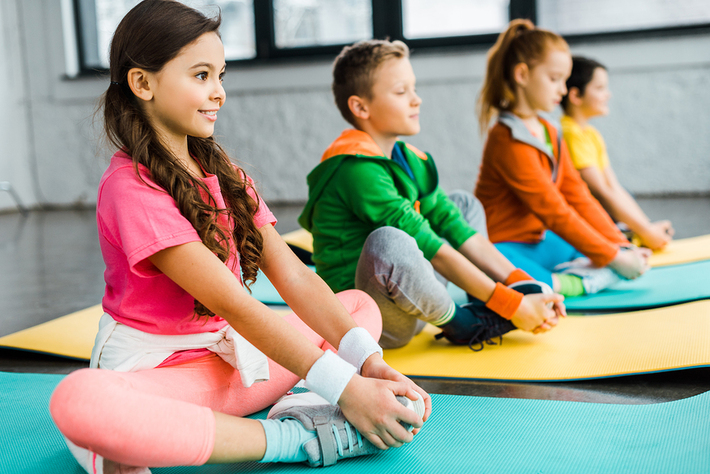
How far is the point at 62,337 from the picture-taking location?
4.91 feet

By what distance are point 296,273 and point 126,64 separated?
37cm

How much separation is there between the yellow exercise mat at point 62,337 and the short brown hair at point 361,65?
0.61 m

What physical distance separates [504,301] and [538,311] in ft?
0.22

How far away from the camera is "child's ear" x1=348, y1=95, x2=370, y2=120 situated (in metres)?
1.40

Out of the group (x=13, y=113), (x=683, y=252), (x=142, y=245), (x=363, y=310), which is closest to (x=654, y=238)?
(x=683, y=252)

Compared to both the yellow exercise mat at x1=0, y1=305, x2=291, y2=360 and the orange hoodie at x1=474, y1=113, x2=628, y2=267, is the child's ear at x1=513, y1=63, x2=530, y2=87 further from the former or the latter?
the yellow exercise mat at x1=0, y1=305, x2=291, y2=360

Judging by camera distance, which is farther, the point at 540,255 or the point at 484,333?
the point at 540,255

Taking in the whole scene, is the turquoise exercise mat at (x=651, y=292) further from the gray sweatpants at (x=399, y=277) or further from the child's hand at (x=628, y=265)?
the gray sweatpants at (x=399, y=277)

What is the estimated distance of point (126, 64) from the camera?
32.7 inches

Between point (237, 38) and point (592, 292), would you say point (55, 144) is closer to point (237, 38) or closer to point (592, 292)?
point (237, 38)

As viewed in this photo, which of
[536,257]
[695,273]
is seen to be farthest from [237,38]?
[695,273]

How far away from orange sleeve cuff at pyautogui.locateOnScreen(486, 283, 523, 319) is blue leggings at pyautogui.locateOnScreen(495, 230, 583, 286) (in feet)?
1.39

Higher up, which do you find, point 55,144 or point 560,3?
point 560,3

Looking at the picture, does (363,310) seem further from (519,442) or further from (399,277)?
(519,442)
